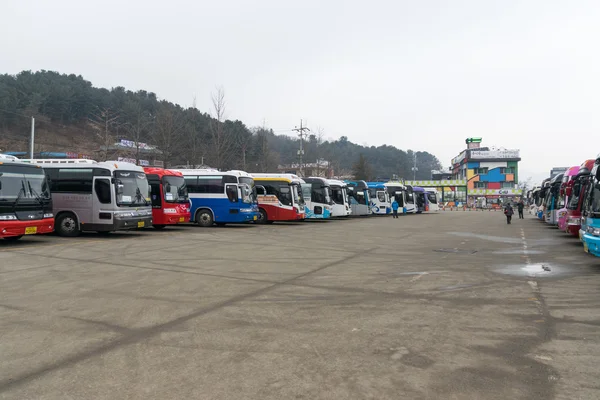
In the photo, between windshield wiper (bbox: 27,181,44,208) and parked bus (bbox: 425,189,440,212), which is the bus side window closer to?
windshield wiper (bbox: 27,181,44,208)

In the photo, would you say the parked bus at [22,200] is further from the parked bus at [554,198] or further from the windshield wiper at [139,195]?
the parked bus at [554,198]

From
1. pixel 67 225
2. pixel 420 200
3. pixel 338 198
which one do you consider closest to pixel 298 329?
pixel 67 225

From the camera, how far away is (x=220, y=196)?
77.9ft

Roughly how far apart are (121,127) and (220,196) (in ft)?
77.8

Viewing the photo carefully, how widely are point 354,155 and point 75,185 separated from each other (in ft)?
346

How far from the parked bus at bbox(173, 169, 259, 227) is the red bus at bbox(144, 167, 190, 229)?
8.14 ft

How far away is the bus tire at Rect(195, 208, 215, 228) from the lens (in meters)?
24.2

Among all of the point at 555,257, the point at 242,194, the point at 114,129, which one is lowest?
the point at 555,257

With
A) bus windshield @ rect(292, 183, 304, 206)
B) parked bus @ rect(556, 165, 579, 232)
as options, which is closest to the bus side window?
bus windshield @ rect(292, 183, 304, 206)

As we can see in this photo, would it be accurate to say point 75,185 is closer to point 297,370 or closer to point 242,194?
point 242,194

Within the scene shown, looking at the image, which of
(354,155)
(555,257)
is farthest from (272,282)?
(354,155)

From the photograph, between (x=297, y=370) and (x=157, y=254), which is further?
(x=157, y=254)

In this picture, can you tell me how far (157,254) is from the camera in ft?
42.2

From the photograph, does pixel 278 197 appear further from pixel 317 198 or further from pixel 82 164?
pixel 82 164
